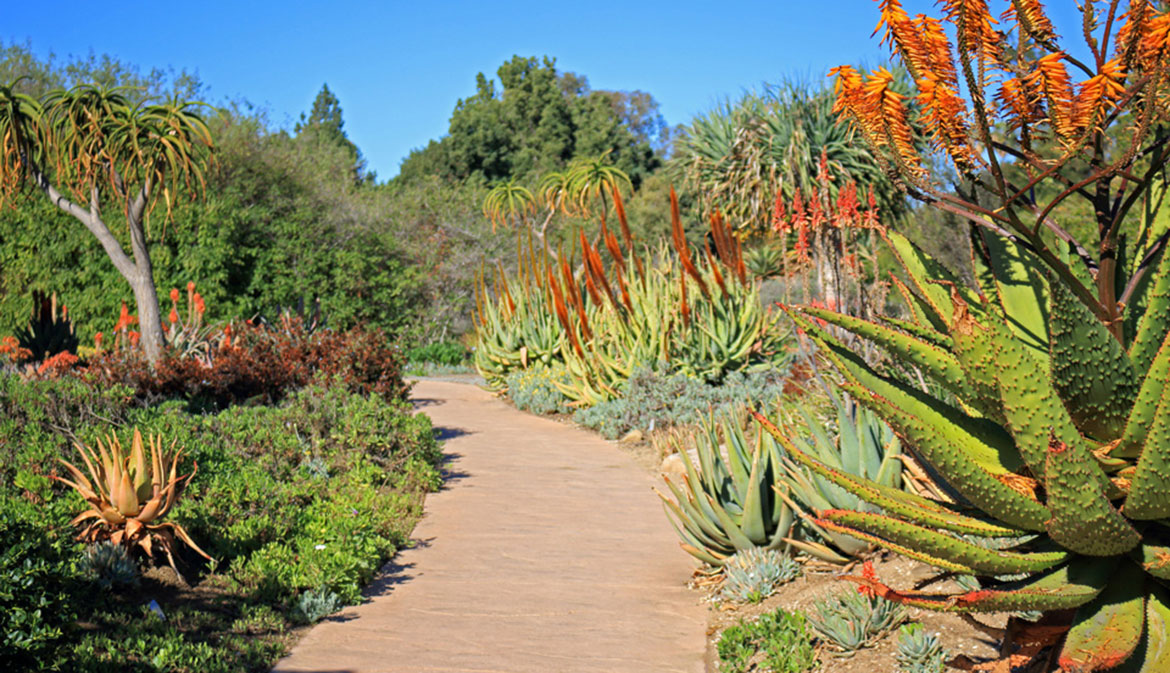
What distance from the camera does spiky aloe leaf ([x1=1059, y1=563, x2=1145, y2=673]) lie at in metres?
1.92

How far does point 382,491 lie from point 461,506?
2.08 ft

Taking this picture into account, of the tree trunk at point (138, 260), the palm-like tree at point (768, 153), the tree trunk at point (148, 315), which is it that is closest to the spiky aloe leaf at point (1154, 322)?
the tree trunk at point (148, 315)

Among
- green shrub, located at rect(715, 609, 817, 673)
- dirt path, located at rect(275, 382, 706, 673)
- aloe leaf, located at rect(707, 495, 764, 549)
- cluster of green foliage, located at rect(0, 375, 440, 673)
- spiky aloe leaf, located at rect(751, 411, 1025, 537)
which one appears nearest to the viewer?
spiky aloe leaf, located at rect(751, 411, 1025, 537)

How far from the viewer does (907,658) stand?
3428 millimetres

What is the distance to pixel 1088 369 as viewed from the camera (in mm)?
1869

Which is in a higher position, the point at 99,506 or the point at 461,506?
the point at 99,506

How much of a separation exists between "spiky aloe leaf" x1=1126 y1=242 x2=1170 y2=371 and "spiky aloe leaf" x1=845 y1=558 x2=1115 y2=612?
0.45m

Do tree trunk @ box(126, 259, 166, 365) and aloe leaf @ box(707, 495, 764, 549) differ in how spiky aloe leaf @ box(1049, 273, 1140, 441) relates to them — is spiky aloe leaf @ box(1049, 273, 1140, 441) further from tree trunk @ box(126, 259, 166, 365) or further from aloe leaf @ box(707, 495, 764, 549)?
tree trunk @ box(126, 259, 166, 365)

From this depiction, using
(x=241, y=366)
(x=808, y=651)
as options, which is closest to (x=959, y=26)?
(x=808, y=651)

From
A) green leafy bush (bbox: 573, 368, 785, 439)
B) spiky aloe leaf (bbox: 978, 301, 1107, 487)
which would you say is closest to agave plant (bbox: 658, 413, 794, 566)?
spiky aloe leaf (bbox: 978, 301, 1107, 487)

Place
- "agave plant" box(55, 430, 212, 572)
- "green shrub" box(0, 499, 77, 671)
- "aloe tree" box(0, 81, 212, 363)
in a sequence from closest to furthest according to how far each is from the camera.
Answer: "green shrub" box(0, 499, 77, 671) < "agave plant" box(55, 430, 212, 572) < "aloe tree" box(0, 81, 212, 363)

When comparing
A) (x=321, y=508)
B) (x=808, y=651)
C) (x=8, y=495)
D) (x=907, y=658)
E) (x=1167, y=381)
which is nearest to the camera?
(x=1167, y=381)

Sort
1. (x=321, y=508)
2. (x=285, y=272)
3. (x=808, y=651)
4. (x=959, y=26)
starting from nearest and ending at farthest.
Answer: (x=959, y=26), (x=808, y=651), (x=321, y=508), (x=285, y=272)

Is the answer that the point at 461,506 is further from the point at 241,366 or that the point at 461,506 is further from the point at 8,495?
the point at 241,366
